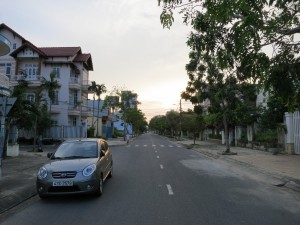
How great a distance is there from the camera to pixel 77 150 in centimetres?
1167

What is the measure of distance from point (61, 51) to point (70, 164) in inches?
1764

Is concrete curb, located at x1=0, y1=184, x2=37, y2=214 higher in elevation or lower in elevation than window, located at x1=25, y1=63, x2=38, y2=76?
lower

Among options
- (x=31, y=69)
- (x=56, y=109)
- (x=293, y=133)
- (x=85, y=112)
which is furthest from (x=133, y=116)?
(x=293, y=133)

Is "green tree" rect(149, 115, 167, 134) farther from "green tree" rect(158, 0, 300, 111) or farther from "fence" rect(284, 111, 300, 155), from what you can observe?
"green tree" rect(158, 0, 300, 111)

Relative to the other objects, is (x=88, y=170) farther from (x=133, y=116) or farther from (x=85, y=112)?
(x=133, y=116)

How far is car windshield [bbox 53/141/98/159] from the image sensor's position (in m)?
11.3

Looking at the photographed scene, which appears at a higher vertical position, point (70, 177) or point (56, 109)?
point (56, 109)

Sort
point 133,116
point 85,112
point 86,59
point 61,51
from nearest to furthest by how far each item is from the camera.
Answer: point 61,51
point 86,59
point 85,112
point 133,116

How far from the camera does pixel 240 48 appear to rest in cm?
842

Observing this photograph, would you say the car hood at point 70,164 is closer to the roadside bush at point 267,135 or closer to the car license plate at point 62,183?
the car license plate at point 62,183

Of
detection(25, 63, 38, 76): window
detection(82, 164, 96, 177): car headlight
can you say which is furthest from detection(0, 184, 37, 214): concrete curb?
detection(25, 63, 38, 76): window

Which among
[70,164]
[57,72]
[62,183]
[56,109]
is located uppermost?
[57,72]

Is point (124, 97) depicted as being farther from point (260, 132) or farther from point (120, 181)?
point (120, 181)

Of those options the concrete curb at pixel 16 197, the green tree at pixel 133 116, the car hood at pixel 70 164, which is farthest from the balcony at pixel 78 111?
the car hood at pixel 70 164
